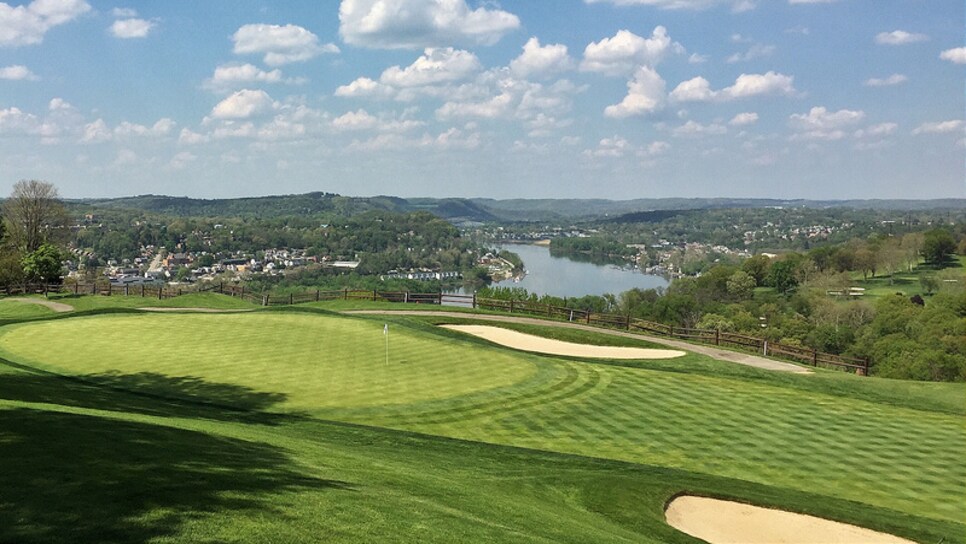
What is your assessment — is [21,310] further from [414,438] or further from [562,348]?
[414,438]

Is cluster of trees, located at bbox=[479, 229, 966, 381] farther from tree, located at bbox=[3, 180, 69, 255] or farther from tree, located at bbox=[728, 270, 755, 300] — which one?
tree, located at bbox=[3, 180, 69, 255]

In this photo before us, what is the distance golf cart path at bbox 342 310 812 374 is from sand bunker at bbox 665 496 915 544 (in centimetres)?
1938

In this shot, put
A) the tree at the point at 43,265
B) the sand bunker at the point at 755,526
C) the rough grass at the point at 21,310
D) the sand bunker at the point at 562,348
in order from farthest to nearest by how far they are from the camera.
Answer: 1. the tree at the point at 43,265
2. the rough grass at the point at 21,310
3. the sand bunker at the point at 562,348
4. the sand bunker at the point at 755,526

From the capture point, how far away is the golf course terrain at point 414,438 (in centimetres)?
847

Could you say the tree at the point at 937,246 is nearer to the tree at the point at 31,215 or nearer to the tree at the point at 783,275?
the tree at the point at 783,275

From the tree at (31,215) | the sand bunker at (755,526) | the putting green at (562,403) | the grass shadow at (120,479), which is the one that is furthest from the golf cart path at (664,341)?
the tree at (31,215)

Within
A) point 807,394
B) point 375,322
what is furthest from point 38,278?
point 807,394

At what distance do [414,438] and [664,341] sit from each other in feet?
88.4

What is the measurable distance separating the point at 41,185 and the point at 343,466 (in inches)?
3390

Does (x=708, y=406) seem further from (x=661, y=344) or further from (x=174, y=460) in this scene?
(x=174, y=460)

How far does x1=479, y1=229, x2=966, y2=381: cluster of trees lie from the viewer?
72562 mm

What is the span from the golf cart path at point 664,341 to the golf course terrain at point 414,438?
2.23m

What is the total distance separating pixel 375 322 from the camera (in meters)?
36.2

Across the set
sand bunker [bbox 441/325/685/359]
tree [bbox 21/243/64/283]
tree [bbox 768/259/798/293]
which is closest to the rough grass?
tree [bbox 21/243/64/283]
